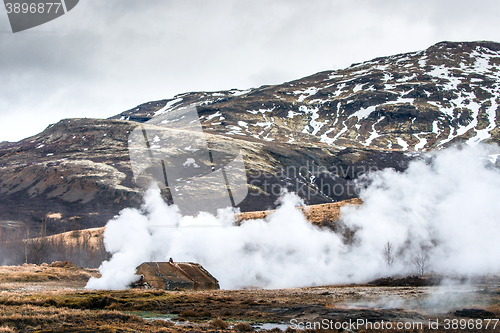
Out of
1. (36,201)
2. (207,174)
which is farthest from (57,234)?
(207,174)

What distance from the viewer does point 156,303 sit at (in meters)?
26.0

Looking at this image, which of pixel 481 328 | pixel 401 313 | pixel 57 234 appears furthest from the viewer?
pixel 57 234

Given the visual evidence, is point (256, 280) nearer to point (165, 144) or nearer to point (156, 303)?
point (156, 303)

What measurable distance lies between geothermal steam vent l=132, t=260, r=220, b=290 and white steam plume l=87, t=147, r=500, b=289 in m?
2.00

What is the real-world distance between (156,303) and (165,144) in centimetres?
13729

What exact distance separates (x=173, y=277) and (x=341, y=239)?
2129 centimetres

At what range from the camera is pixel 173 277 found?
127 ft

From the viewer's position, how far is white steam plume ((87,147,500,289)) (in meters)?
38.1

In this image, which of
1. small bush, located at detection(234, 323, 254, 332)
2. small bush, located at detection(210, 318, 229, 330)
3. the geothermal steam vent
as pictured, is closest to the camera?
small bush, located at detection(234, 323, 254, 332)

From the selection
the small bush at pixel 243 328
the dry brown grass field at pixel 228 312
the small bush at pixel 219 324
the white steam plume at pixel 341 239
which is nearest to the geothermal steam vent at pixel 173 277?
the white steam plume at pixel 341 239

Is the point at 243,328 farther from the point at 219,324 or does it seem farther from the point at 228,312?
the point at 228,312

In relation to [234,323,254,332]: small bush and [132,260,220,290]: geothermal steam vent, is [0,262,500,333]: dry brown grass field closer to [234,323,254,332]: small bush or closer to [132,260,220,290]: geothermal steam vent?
[234,323,254,332]: small bush

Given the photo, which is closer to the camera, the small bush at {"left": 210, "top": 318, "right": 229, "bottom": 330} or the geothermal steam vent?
the small bush at {"left": 210, "top": 318, "right": 229, "bottom": 330}

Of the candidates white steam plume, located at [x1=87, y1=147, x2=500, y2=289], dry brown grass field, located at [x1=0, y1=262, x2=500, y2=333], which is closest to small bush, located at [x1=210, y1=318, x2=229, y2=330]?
dry brown grass field, located at [x1=0, y1=262, x2=500, y2=333]
